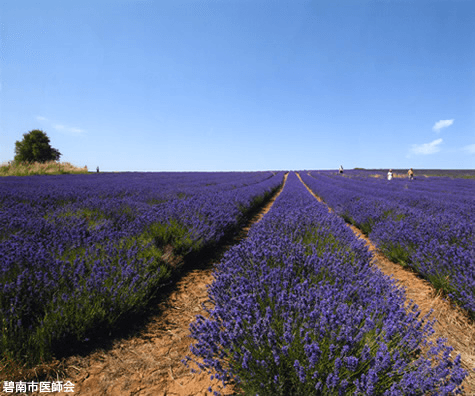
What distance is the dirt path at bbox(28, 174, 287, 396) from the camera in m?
1.52

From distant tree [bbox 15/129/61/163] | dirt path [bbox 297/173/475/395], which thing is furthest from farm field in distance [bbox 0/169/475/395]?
distant tree [bbox 15/129/61/163]

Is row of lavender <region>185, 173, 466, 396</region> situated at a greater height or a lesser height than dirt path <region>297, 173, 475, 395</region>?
greater

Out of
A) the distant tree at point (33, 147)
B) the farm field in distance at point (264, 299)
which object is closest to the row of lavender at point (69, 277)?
the farm field in distance at point (264, 299)

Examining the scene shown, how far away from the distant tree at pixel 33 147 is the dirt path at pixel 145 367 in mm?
39683

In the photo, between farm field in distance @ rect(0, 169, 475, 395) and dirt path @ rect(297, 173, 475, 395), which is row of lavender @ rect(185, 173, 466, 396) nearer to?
farm field in distance @ rect(0, 169, 475, 395)

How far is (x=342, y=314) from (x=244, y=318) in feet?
1.72

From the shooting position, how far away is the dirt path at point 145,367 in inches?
59.8

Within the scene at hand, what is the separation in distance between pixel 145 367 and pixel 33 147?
1612 inches

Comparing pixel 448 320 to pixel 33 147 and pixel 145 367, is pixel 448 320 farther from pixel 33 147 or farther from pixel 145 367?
pixel 33 147

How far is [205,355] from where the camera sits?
1.29m

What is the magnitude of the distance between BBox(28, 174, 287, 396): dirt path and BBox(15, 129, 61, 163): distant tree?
39.7 meters

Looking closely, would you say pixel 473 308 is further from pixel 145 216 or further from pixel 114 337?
pixel 145 216

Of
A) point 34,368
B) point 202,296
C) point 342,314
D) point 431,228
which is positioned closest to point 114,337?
point 34,368

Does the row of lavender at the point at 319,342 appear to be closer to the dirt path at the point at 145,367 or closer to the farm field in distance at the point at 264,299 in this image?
the farm field in distance at the point at 264,299
